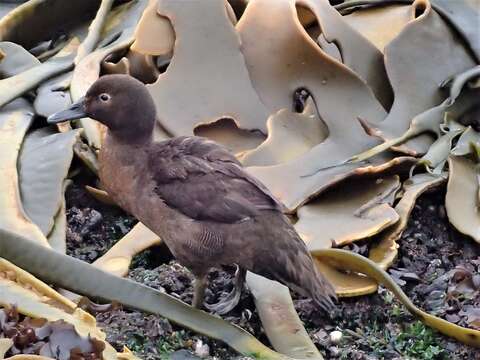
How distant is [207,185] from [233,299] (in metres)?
0.45

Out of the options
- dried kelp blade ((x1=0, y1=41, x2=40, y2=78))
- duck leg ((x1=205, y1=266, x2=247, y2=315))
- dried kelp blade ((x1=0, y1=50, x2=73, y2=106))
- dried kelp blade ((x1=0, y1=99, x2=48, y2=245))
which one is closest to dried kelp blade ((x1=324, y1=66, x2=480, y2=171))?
duck leg ((x1=205, y1=266, x2=247, y2=315))

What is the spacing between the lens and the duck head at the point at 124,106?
4.00m

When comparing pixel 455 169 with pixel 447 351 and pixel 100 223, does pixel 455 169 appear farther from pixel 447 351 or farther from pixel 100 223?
pixel 100 223

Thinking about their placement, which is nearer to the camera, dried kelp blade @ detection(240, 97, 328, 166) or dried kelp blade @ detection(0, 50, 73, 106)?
dried kelp blade @ detection(240, 97, 328, 166)

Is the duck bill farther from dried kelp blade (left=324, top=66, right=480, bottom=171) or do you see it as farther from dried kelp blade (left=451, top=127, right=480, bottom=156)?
dried kelp blade (left=451, top=127, right=480, bottom=156)

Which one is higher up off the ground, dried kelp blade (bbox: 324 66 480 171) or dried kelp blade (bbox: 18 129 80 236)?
dried kelp blade (bbox: 18 129 80 236)

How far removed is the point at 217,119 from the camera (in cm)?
467

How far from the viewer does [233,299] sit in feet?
13.1

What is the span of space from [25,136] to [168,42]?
0.73m

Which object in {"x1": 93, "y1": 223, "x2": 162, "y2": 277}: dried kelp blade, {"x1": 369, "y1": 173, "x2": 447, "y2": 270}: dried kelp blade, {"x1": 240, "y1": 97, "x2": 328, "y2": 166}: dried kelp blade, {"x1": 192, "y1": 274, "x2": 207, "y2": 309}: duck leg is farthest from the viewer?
{"x1": 240, "y1": 97, "x2": 328, "y2": 166}: dried kelp blade

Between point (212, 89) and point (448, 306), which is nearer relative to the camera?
point (448, 306)

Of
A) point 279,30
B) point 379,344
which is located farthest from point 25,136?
point 379,344

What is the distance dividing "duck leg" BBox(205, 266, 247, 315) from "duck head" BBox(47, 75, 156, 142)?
58 centimetres

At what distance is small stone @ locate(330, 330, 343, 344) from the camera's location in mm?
3881
